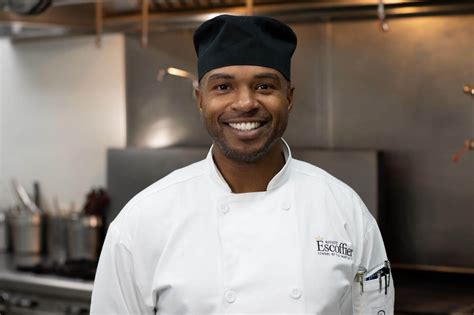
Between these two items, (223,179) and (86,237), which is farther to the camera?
(86,237)

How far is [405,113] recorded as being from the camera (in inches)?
139

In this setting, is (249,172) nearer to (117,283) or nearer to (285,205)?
(285,205)

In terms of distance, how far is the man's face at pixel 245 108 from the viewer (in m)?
1.81

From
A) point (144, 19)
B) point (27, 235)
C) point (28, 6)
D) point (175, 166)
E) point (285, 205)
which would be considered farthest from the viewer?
point (27, 235)

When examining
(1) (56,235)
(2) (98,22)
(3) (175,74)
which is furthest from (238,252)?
(1) (56,235)

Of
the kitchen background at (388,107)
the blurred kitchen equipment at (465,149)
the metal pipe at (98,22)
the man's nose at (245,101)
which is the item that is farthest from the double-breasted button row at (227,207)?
the metal pipe at (98,22)

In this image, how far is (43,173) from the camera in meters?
4.62

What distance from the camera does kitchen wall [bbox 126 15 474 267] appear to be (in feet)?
11.3

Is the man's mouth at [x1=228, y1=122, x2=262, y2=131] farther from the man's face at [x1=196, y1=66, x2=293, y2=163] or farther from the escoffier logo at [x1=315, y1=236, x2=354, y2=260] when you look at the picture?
the escoffier logo at [x1=315, y1=236, x2=354, y2=260]

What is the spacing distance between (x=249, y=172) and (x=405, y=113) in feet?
5.68

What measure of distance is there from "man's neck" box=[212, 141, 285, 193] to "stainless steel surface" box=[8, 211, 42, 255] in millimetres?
2655

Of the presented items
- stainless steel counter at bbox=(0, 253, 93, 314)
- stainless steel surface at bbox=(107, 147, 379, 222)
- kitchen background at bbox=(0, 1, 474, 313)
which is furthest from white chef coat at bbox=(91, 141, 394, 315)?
stainless steel counter at bbox=(0, 253, 93, 314)

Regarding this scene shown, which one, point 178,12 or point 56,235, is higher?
point 178,12

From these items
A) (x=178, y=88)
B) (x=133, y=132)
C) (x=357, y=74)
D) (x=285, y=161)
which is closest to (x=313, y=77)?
(x=357, y=74)
